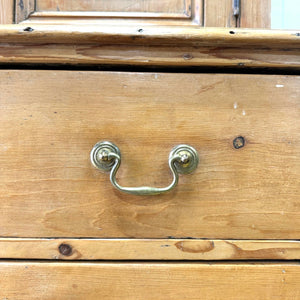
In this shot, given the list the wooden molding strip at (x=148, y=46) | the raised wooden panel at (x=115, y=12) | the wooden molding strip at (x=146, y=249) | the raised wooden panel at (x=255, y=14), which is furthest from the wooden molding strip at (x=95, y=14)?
the wooden molding strip at (x=146, y=249)

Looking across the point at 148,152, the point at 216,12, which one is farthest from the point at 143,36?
the point at 216,12

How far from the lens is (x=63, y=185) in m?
0.35

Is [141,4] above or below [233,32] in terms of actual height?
above

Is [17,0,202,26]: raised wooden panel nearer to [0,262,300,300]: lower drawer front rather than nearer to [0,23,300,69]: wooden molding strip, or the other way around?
[0,23,300,69]: wooden molding strip

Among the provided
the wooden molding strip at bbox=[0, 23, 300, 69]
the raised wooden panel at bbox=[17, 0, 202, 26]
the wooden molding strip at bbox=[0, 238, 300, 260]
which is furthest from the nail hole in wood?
the raised wooden panel at bbox=[17, 0, 202, 26]

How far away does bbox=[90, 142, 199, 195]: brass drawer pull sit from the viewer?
1.08 feet

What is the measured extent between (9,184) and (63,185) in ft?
0.20

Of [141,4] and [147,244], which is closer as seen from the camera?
[147,244]

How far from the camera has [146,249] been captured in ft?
1.15

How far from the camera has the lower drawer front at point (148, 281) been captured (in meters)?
0.35

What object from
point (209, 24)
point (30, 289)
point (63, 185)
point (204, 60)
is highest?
point (209, 24)

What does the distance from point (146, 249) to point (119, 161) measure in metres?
0.11

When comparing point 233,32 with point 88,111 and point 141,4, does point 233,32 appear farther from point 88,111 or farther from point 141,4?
point 141,4

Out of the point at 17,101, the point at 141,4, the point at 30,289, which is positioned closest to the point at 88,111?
the point at 17,101
